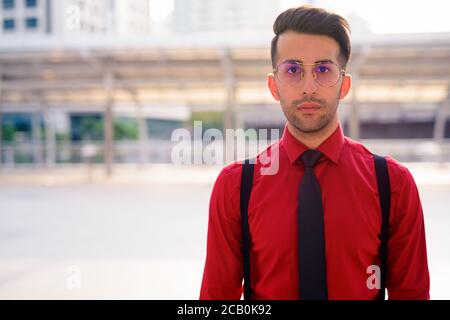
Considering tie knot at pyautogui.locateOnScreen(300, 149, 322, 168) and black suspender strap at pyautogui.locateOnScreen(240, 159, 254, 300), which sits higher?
tie knot at pyautogui.locateOnScreen(300, 149, 322, 168)

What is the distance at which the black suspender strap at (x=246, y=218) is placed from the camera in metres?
1.57

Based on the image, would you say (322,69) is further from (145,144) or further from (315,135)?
(145,144)

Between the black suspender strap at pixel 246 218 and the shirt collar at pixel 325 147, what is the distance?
15 centimetres

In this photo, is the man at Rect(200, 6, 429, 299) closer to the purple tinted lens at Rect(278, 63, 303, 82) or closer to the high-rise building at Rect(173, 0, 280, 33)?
the purple tinted lens at Rect(278, 63, 303, 82)

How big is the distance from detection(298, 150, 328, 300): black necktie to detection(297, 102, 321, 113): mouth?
28 centimetres

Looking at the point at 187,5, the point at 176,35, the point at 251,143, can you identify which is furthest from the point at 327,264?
the point at 187,5

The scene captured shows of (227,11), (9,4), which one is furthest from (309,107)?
(9,4)

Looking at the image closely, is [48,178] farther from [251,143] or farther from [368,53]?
[368,53]

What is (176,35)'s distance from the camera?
11578 mm

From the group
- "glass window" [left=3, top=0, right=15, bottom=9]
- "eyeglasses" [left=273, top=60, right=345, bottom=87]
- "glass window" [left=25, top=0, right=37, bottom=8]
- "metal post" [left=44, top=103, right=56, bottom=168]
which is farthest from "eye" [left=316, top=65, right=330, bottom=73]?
"glass window" [left=3, top=0, right=15, bottom=9]

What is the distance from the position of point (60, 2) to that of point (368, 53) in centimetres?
5483

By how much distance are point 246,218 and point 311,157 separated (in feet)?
1.02

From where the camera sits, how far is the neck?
159 centimetres

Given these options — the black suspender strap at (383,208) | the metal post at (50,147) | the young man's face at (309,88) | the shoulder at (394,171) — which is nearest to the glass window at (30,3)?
the metal post at (50,147)
